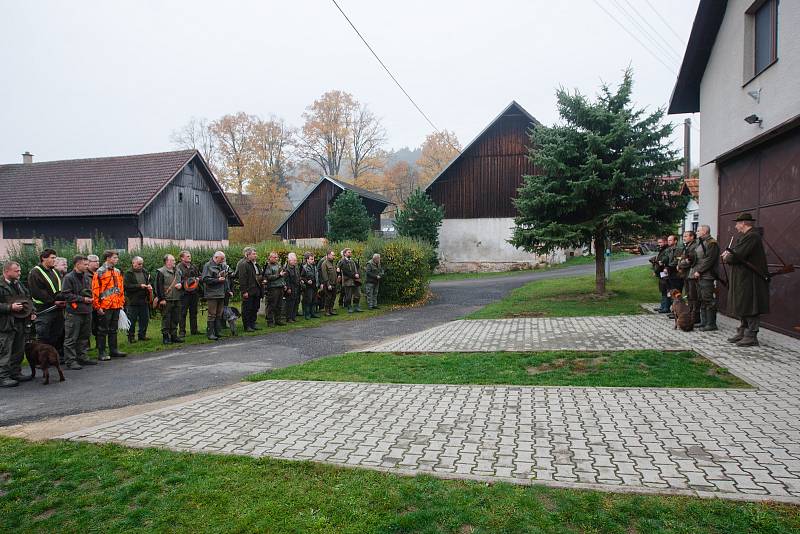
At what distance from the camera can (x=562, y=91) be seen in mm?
15859

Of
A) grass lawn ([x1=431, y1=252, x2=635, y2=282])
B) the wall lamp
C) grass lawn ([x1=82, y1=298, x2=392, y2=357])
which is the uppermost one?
the wall lamp

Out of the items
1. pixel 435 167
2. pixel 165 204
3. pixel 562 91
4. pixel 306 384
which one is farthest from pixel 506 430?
pixel 435 167

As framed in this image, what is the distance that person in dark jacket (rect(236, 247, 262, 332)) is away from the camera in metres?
12.9

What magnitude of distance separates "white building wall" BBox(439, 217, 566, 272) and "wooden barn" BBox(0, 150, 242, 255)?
14.4m

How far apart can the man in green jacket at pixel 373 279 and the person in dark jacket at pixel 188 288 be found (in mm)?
6162

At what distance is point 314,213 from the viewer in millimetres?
38844

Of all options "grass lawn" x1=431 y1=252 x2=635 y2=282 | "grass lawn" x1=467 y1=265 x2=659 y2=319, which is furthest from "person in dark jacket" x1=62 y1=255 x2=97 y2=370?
"grass lawn" x1=431 y1=252 x2=635 y2=282

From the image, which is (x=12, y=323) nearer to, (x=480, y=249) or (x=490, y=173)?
(x=480, y=249)

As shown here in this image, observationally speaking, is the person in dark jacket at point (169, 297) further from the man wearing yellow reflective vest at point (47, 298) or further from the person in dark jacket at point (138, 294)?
the man wearing yellow reflective vest at point (47, 298)

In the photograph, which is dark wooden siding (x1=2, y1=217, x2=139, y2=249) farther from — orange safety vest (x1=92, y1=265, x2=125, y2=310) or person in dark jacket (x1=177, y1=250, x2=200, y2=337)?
orange safety vest (x1=92, y1=265, x2=125, y2=310)

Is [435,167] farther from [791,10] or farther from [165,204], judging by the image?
[791,10]

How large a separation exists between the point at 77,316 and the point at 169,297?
2.33 metres

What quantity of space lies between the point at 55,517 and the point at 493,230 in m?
30.2

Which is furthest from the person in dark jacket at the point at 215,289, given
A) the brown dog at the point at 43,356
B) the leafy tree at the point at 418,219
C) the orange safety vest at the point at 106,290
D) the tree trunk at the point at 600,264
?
the leafy tree at the point at 418,219
